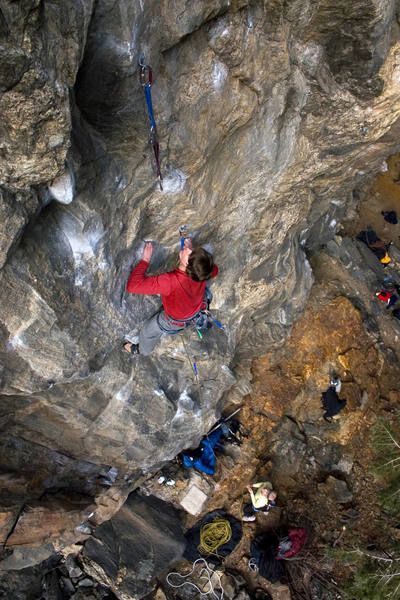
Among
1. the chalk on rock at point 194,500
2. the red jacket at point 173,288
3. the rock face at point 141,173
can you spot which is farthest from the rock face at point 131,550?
the red jacket at point 173,288

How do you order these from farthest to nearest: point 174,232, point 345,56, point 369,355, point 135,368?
point 369,355 < point 135,368 < point 174,232 < point 345,56

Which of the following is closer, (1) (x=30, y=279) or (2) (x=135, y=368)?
(1) (x=30, y=279)

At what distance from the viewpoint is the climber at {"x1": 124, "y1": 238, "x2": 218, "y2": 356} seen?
370cm

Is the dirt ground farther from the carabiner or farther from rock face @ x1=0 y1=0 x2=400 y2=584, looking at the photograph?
the carabiner

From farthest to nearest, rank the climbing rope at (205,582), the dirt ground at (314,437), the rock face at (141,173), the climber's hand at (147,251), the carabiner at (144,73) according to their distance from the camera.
Answer: the dirt ground at (314,437) < the climbing rope at (205,582) < the climber's hand at (147,251) < the carabiner at (144,73) < the rock face at (141,173)

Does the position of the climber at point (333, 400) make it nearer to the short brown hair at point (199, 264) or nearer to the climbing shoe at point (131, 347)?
the climbing shoe at point (131, 347)

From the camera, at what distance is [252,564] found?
26.3ft

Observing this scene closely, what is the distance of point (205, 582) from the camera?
7883 millimetres

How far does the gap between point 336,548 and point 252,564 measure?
5.66ft

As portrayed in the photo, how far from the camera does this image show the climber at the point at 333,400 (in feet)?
26.7

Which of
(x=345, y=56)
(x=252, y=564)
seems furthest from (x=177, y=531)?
(x=345, y=56)

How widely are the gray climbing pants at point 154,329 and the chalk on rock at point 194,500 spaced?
4.24 m

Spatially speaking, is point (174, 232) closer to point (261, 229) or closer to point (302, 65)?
point (261, 229)

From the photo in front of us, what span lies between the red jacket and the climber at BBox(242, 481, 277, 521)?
5.46 metres
